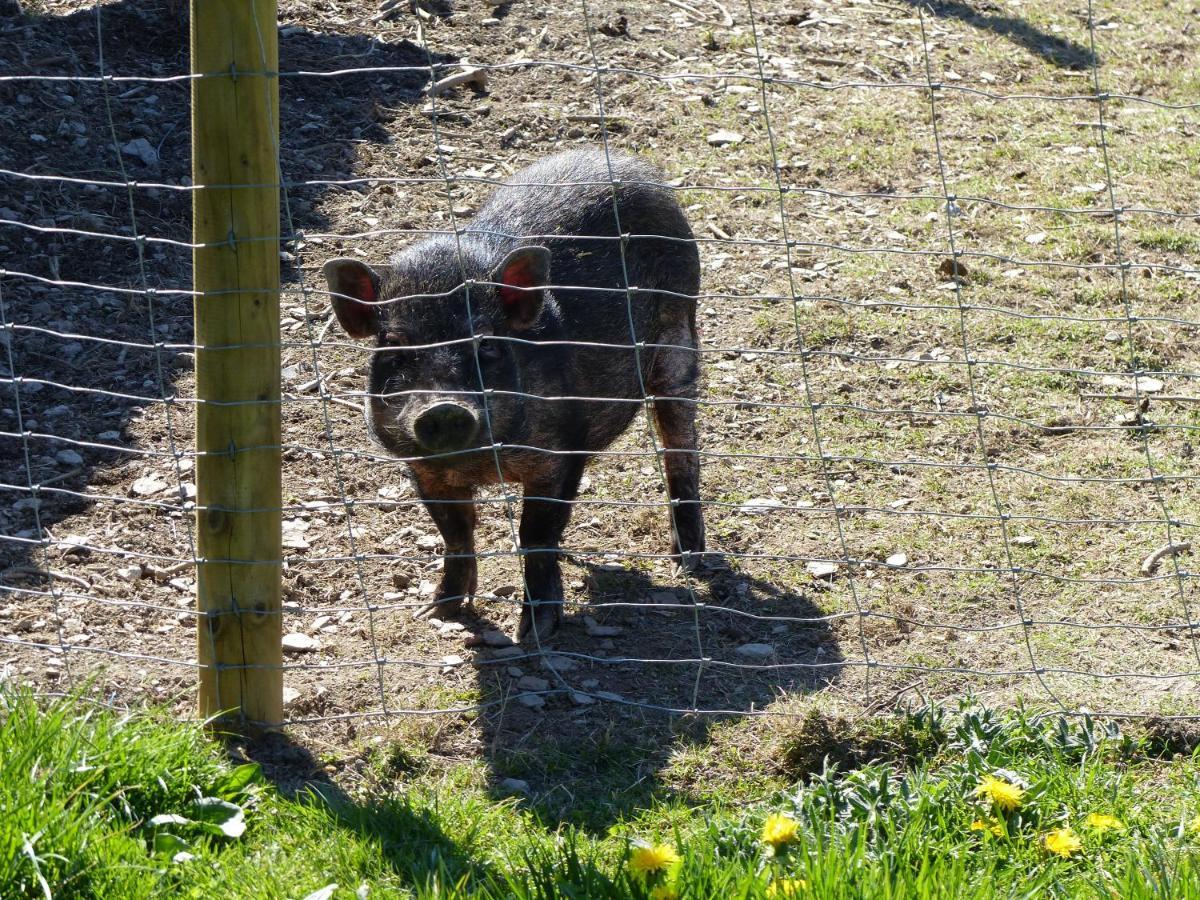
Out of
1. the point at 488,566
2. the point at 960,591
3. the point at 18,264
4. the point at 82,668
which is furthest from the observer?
the point at 18,264

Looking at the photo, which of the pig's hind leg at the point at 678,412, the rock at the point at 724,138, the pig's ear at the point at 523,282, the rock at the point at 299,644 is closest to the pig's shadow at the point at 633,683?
the pig's hind leg at the point at 678,412

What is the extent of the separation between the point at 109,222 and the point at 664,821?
4.34 metres

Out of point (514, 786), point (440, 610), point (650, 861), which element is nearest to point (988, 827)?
point (650, 861)

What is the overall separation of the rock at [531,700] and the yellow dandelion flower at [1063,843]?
1502 mm

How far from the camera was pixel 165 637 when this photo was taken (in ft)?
13.5

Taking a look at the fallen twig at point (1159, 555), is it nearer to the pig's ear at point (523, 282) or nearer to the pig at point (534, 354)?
the pig at point (534, 354)

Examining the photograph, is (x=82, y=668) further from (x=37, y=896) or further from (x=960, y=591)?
(x=960, y=591)

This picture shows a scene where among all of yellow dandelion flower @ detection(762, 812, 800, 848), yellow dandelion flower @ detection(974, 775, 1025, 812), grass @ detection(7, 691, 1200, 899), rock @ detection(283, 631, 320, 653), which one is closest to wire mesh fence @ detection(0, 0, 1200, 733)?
rock @ detection(283, 631, 320, 653)

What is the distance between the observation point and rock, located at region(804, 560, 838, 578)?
15.4ft

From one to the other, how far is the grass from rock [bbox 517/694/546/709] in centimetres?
37

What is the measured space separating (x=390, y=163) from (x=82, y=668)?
13.0 feet

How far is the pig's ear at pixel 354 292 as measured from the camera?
13.5 ft

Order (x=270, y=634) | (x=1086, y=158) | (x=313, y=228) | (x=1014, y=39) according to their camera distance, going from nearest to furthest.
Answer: (x=270, y=634)
(x=313, y=228)
(x=1086, y=158)
(x=1014, y=39)

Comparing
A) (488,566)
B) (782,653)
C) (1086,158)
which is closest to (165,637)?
(488,566)
